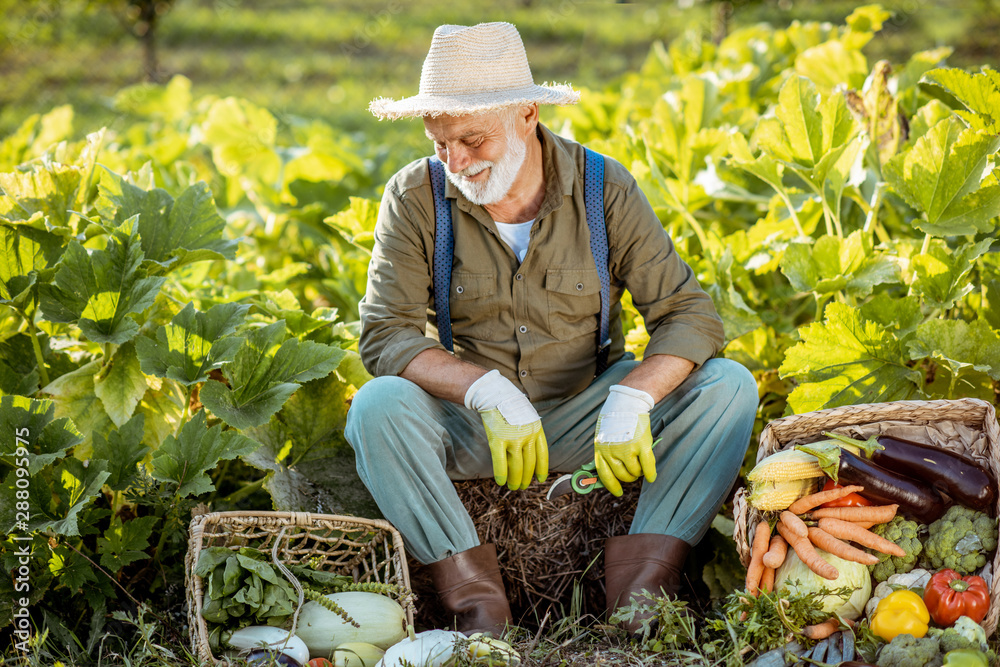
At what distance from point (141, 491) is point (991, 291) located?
249 cm

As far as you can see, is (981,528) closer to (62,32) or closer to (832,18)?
(832,18)

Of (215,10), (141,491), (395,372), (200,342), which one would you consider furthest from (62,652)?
(215,10)

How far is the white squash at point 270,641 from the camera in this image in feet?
6.85

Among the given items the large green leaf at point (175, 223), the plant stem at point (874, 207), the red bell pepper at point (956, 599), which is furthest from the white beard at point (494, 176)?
the red bell pepper at point (956, 599)

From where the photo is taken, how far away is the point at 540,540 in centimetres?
261

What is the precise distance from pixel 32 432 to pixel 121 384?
328 millimetres

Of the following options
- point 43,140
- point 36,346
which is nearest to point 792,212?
point 36,346

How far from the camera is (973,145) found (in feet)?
8.59

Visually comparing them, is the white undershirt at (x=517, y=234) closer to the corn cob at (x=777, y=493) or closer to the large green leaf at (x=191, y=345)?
the large green leaf at (x=191, y=345)

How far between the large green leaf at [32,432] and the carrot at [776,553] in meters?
1.68

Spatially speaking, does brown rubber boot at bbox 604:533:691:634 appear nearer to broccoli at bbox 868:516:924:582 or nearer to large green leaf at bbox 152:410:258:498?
broccoli at bbox 868:516:924:582

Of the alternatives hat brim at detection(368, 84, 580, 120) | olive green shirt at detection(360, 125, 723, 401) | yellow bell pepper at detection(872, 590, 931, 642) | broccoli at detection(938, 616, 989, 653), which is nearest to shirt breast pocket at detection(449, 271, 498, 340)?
olive green shirt at detection(360, 125, 723, 401)

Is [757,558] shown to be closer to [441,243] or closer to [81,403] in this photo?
[441,243]

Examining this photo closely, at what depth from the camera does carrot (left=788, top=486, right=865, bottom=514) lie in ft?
7.25
